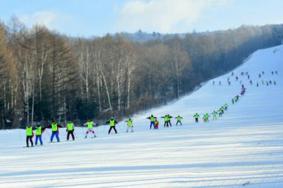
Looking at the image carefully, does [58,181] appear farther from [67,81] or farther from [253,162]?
[67,81]

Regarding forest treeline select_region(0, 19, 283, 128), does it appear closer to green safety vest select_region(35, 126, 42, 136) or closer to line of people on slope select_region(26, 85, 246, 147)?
line of people on slope select_region(26, 85, 246, 147)

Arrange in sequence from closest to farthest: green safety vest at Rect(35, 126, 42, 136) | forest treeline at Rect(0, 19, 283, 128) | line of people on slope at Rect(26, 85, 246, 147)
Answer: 1. line of people on slope at Rect(26, 85, 246, 147)
2. green safety vest at Rect(35, 126, 42, 136)
3. forest treeline at Rect(0, 19, 283, 128)

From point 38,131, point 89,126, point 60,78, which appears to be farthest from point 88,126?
point 60,78

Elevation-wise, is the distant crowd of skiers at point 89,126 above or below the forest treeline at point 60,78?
below

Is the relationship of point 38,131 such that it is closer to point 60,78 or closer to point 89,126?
point 89,126

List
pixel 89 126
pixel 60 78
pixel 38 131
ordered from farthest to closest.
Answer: pixel 60 78 → pixel 89 126 → pixel 38 131

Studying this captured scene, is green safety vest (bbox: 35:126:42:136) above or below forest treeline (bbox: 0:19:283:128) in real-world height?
below

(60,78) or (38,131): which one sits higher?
(60,78)

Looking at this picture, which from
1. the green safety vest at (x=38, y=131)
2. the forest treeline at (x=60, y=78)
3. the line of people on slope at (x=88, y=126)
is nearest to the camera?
the line of people on slope at (x=88, y=126)

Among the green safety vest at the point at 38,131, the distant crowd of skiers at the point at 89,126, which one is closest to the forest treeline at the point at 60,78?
the distant crowd of skiers at the point at 89,126

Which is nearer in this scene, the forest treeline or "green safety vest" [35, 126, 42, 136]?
"green safety vest" [35, 126, 42, 136]

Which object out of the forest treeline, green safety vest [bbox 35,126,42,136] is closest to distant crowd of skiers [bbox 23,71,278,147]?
green safety vest [bbox 35,126,42,136]

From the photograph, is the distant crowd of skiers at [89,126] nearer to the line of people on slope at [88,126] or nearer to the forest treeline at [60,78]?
the line of people on slope at [88,126]

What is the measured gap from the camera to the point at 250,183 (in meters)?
9.28
